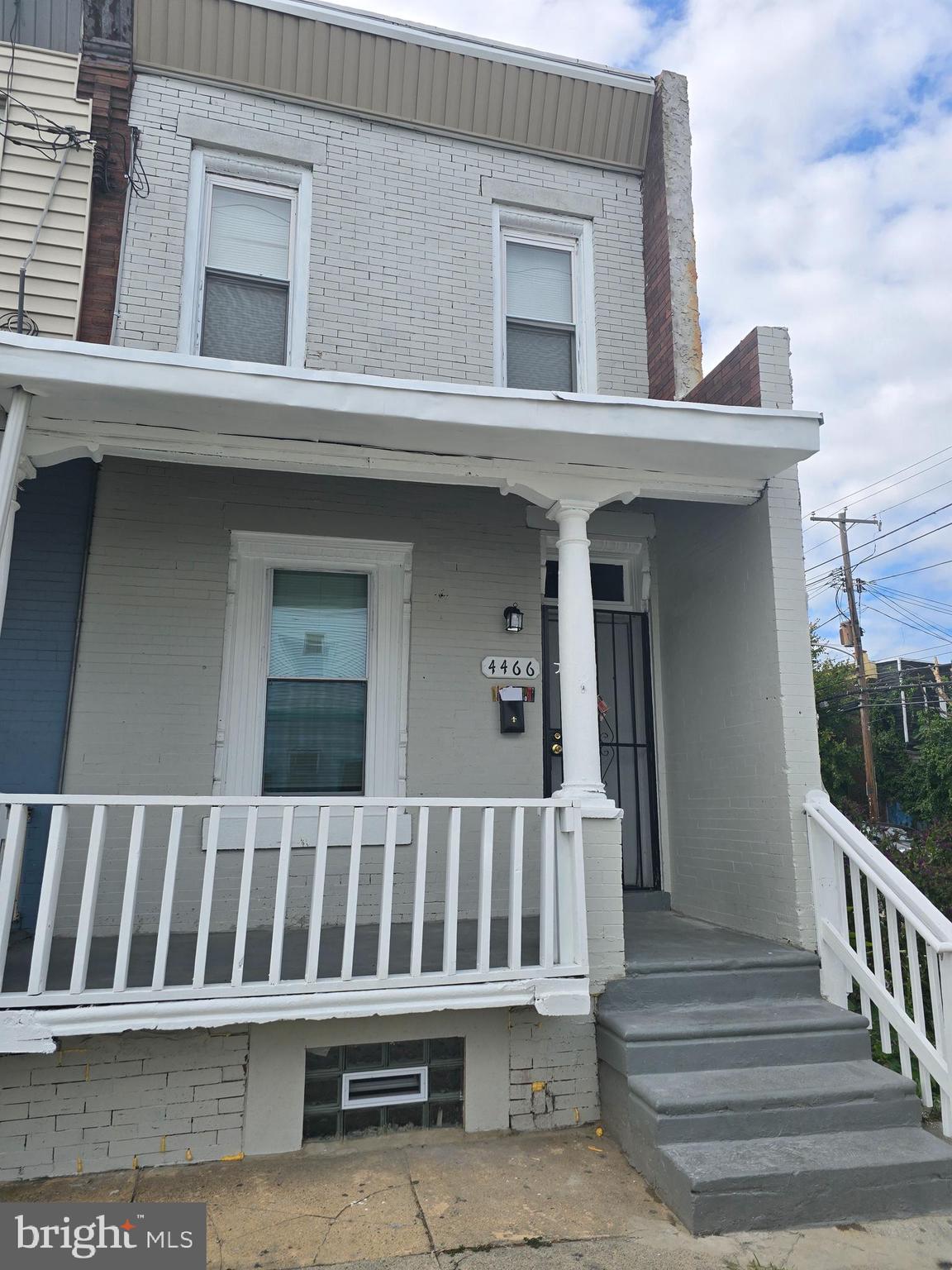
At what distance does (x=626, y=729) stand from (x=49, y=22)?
241 inches

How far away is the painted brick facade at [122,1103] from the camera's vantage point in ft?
11.1

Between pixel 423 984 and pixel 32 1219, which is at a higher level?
pixel 423 984

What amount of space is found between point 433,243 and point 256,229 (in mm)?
1219


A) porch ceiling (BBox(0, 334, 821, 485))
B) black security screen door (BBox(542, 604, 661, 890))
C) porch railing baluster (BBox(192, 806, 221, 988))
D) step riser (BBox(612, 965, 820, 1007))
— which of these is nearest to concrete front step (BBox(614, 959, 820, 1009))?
step riser (BBox(612, 965, 820, 1007))

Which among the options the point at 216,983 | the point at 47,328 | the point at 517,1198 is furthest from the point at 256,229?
the point at 517,1198

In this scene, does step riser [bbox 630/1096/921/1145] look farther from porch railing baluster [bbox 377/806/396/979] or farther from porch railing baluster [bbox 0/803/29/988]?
porch railing baluster [bbox 0/803/29/988]

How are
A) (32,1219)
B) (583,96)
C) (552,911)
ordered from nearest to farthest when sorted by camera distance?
(32,1219)
(552,911)
(583,96)

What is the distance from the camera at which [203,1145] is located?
11.6ft

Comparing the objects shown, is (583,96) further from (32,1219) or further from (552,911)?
(32,1219)

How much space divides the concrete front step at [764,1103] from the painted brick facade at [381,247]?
14.4ft

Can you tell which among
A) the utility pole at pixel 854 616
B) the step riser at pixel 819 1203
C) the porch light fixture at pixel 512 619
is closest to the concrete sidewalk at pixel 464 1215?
the step riser at pixel 819 1203

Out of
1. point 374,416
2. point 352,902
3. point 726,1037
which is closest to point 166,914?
point 352,902

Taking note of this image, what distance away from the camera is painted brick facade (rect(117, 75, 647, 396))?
5.41m

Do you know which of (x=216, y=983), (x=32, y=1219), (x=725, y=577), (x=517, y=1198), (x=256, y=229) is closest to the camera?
(x=32, y=1219)
